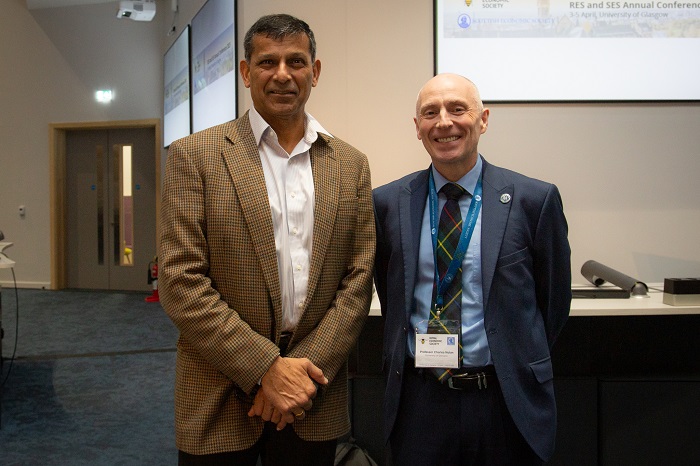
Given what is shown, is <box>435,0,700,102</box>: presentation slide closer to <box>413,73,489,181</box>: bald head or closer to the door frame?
<box>413,73,489,181</box>: bald head

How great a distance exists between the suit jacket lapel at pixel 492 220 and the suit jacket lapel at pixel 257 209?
46cm

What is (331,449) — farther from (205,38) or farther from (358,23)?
(205,38)

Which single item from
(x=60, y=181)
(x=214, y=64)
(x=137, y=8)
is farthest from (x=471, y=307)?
(x=60, y=181)

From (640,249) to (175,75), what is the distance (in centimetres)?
540

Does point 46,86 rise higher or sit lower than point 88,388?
higher

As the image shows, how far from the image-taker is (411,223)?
1496 mm

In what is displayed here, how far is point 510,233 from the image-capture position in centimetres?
142

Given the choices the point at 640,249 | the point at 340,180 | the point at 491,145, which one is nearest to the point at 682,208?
the point at 640,249

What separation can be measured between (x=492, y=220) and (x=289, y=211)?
0.46 m

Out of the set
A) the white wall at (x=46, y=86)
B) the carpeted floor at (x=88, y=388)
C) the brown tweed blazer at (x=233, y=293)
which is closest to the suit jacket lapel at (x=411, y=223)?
the brown tweed blazer at (x=233, y=293)

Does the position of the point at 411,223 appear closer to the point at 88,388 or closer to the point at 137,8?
the point at 88,388

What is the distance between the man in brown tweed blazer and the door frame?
7001 millimetres

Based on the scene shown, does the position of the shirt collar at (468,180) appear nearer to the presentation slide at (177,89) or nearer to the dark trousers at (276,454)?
the dark trousers at (276,454)

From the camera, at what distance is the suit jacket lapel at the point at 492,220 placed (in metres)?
1.39
